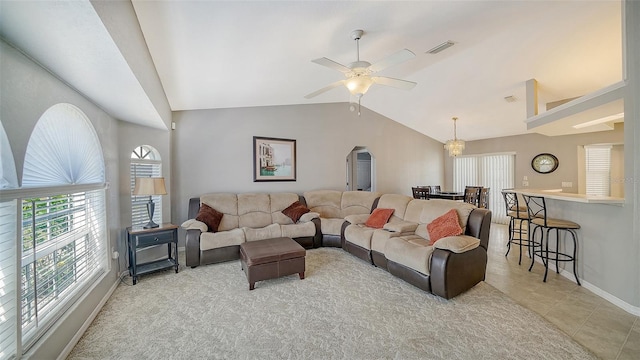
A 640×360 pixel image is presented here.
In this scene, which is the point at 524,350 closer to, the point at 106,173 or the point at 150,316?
the point at 150,316

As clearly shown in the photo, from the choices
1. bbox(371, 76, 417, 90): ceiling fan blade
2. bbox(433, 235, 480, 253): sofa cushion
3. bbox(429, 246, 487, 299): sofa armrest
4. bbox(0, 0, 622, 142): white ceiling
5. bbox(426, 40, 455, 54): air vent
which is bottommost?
bbox(429, 246, 487, 299): sofa armrest

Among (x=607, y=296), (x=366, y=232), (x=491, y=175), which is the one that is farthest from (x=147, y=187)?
(x=491, y=175)

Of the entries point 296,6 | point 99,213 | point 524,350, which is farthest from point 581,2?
point 99,213

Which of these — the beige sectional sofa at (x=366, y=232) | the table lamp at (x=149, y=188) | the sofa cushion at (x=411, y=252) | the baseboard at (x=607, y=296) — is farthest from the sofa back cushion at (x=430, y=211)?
the table lamp at (x=149, y=188)

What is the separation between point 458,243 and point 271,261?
2140mm

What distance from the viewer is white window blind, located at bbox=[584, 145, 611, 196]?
5.14 meters

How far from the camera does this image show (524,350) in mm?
1827

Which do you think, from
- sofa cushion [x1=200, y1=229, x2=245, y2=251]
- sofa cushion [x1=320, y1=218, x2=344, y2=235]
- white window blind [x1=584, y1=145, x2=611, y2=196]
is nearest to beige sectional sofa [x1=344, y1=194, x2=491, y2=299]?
sofa cushion [x1=320, y1=218, x2=344, y2=235]

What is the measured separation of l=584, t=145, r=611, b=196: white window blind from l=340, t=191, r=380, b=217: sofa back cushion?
4.84 metres

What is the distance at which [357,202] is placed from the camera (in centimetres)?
493

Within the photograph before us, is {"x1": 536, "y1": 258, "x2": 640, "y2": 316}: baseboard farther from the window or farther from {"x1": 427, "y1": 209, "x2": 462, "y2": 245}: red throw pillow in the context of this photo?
the window

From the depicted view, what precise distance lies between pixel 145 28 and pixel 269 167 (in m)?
3.10

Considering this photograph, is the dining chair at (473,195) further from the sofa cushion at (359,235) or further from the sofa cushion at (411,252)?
the sofa cushion at (359,235)

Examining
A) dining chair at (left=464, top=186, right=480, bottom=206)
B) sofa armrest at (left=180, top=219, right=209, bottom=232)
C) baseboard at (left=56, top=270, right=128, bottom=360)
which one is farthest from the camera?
dining chair at (left=464, top=186, right=480, bottom=206)
